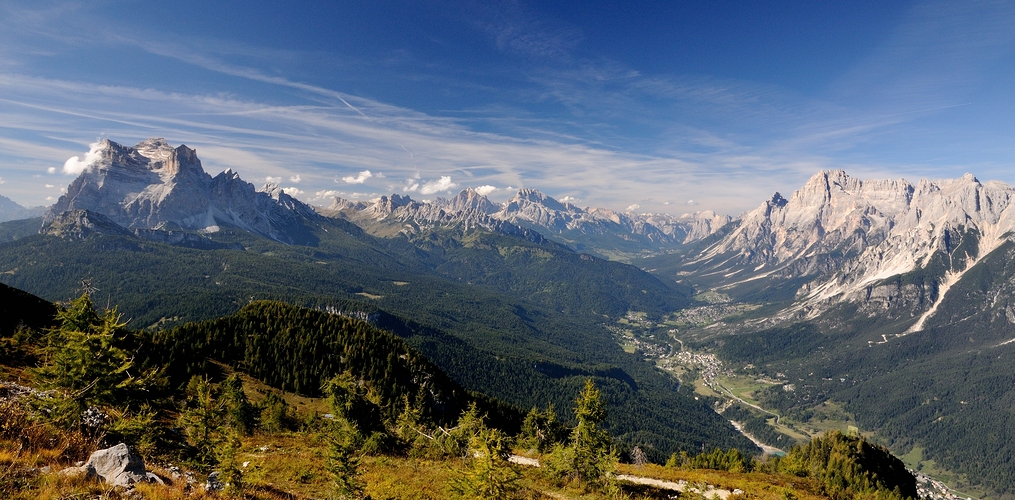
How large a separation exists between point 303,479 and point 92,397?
66.1 ft

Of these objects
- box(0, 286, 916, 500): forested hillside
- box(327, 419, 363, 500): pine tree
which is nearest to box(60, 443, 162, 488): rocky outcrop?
box(0, 286, 916, 500): forested hillside

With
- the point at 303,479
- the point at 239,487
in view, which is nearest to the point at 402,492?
the point at 303,479

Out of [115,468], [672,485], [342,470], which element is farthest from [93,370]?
[672,485]

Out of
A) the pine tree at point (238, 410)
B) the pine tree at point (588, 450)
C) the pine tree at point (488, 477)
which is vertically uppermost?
the pine tree at point (488, 477)

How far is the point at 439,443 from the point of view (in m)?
56.8

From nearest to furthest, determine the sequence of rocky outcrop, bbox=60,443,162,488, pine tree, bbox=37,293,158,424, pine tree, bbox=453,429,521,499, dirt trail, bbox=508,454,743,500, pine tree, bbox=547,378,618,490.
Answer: rocky outcrop, bbox=60,443,162,488, pine tree, bbox=37,293,158,424, pine tree, bbox=453,429,521,499, pine tree, bbox=547,378,618,490, dirt trail, bbox=508,454,743,500

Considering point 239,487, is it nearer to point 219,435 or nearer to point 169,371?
point 219,435

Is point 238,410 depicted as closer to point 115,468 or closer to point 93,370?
point 93,370

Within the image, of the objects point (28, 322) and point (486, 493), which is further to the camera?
point (28, 322)

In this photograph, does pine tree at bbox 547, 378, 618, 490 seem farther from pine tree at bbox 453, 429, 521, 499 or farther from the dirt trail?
pine tree at bbox 453, 429, 521, 499

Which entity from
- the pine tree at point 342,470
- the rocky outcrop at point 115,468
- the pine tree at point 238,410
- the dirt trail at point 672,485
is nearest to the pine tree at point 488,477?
the pine tree at point 342,470

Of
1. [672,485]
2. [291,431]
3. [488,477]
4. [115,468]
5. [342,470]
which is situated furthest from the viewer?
[291,431]

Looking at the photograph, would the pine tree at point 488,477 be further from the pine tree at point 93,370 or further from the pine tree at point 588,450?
the pine tree at point 588,450

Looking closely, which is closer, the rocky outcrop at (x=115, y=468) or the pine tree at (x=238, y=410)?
the rocky outcrop at (x=115, y=468)
